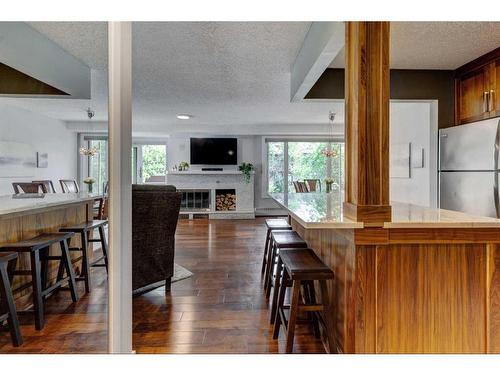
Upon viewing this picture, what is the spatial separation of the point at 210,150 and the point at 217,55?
529 cm

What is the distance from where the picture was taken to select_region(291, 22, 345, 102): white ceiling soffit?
2.34 metres

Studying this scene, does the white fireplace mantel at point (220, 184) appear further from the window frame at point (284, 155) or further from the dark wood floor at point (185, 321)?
the dark wood floor at point (185, 321)

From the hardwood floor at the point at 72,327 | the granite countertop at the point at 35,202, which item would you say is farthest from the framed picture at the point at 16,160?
the hardwood floor at the point at 72,327

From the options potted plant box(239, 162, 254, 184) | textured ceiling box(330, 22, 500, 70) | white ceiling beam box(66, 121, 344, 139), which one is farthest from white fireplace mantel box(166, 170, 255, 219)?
textured ceiling box(330, 22, 500, 70)

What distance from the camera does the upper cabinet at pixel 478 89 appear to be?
3.33 meters

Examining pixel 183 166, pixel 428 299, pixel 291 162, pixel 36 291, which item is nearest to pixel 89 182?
pixel 36 291

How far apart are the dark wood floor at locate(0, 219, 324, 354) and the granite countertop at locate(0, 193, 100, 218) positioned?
612 millimetres

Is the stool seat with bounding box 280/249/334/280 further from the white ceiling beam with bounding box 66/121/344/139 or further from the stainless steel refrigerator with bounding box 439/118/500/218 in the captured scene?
the white ceiling beam with bounding box 66/121/344/139

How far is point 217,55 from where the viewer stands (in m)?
3.49

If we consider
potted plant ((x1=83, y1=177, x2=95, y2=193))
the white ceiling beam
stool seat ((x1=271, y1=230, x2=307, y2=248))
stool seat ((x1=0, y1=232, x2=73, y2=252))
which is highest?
the white ceiling beam

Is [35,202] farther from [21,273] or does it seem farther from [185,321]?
[185,321]

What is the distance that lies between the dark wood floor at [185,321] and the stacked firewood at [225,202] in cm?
481

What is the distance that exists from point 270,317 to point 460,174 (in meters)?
2.54
